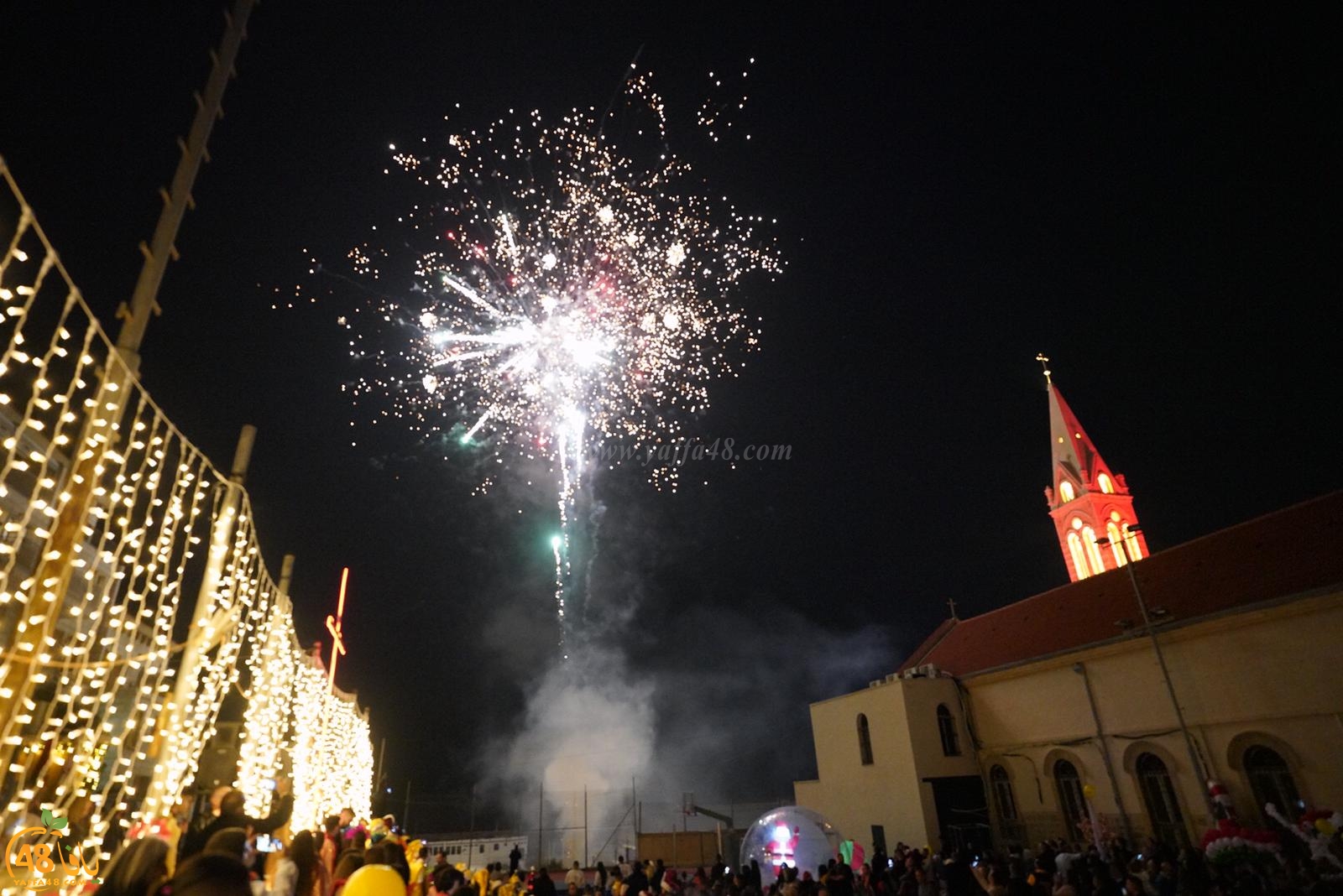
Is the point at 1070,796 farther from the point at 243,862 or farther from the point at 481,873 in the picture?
the point at 243,862

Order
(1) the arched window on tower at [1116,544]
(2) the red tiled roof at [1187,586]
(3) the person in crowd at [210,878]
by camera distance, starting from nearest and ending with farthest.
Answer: (3) the person in crowd at [210,878]
(2) the red tiled roof at [1187,586]
(1) the arched window on tower at [1116,544]

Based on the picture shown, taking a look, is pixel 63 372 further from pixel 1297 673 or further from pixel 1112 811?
pixel 1112 811

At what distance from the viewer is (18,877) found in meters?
4.27

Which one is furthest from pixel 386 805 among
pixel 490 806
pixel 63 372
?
pixel 63 372

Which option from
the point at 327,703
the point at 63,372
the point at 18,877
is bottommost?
the point at 18,877

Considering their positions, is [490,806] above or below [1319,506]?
below

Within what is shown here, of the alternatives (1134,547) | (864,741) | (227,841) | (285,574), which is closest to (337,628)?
(285,574)

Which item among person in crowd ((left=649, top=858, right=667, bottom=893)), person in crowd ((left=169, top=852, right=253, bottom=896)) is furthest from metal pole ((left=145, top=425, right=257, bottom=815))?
person in crowd ((left=649, top=858, right=667, bottom=893))

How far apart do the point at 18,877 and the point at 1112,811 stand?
23233mm

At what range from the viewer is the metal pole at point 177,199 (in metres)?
4.48

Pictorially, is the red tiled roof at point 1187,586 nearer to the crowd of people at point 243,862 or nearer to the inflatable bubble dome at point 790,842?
the inflatable bubble dome at point 790,842

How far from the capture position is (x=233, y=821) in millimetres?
5324

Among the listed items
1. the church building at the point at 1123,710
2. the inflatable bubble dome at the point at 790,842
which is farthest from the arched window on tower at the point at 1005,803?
the inflatable bubble dome at the point at 790,842

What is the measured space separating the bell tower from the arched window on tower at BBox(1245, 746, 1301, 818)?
45.3ft
